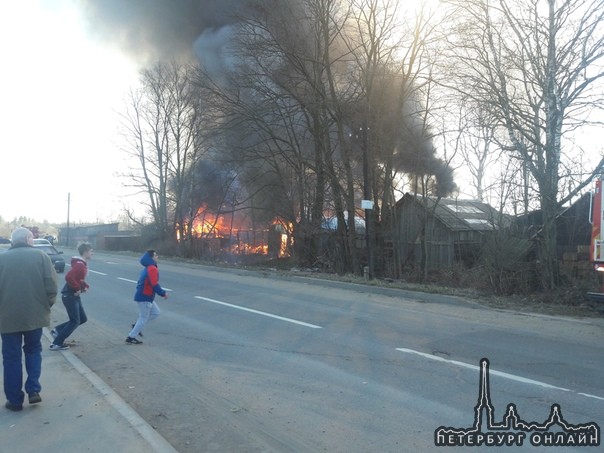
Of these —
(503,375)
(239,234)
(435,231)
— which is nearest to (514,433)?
(503,375)

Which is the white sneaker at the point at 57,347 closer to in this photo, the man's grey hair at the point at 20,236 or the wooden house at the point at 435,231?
the man's grey hair at the point at 20,236

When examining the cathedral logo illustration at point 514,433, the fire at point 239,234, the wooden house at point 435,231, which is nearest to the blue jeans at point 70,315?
the cathedral logo illustration at point 514,433

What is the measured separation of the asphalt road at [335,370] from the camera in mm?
4184

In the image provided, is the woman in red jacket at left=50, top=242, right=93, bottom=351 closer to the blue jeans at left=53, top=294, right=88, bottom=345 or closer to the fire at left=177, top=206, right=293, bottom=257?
the blue jeans at left=53, top=294, right=88, bottom=345

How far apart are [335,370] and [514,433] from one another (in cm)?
223

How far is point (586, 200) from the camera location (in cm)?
1208

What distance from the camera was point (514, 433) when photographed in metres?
4.02

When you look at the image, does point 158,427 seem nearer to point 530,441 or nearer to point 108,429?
point 108,429

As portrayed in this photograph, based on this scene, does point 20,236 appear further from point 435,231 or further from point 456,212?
point 435,231

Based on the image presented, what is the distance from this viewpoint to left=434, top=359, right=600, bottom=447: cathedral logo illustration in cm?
387

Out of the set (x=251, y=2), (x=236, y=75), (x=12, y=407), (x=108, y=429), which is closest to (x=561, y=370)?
(x=108, y=429)

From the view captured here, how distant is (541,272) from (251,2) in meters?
16.3

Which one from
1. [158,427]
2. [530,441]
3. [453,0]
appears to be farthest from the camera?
[453,0]

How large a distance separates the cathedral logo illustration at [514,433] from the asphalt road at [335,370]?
85 millimetres
